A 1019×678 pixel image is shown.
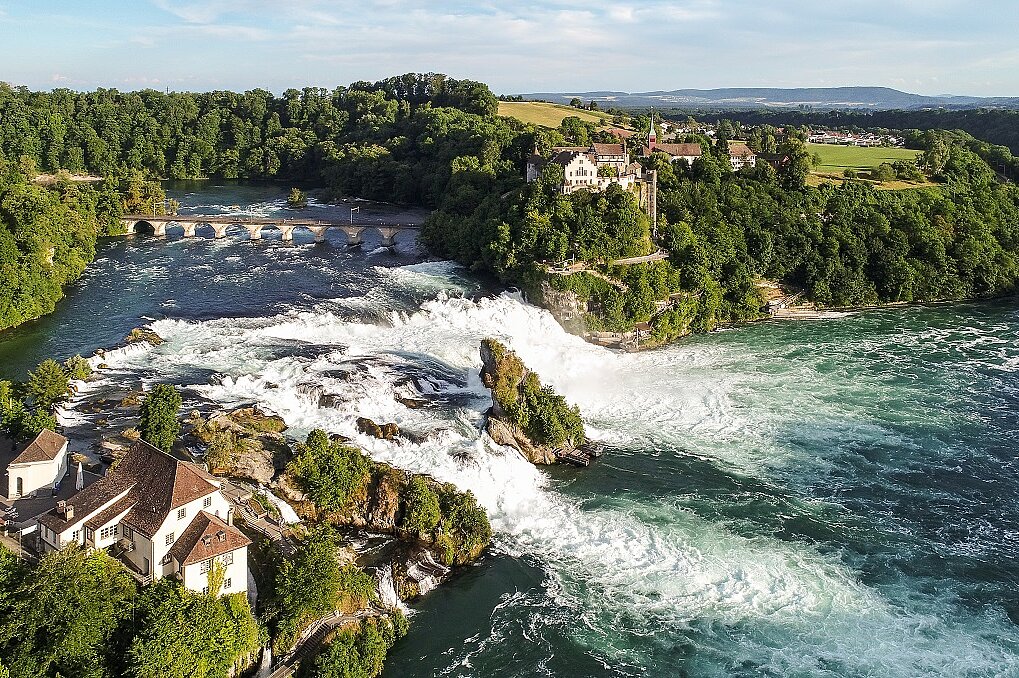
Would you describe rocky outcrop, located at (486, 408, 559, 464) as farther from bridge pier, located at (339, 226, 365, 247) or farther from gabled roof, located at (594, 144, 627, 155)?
bridge pier, located at (339, 226, 365, 247)

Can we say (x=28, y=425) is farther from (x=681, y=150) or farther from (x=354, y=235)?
(x=681, y=150)

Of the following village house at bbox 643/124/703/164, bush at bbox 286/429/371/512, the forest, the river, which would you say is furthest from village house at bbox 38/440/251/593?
village house at bbox 643/124/703/164

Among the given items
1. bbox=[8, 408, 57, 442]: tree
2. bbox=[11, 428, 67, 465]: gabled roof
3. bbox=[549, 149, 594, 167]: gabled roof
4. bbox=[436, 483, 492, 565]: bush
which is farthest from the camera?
bbox=[549, 149, 594, 167]: gabled roof

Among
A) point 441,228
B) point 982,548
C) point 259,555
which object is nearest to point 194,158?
point 441,228

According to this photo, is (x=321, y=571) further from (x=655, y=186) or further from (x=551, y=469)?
(x=655, y=186)

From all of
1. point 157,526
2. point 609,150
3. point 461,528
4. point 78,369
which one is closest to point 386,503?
point 461,528

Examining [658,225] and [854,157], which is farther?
[854,157]

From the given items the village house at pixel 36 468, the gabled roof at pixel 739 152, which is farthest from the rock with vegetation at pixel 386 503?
the gabled roof at pixel 739 152

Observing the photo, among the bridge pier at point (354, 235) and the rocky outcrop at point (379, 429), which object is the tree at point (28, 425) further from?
the bridge pier at point (354, 235)
